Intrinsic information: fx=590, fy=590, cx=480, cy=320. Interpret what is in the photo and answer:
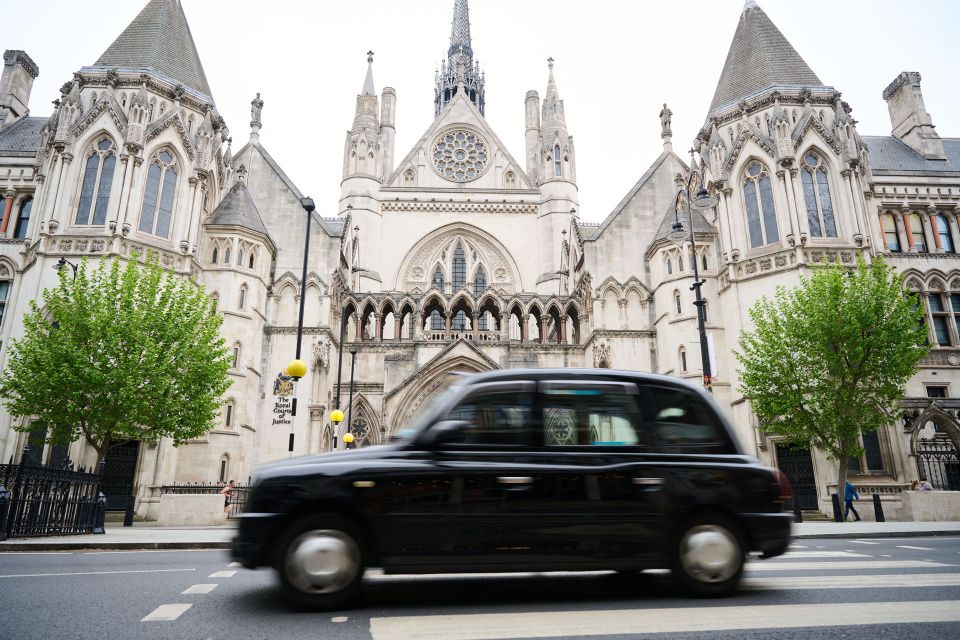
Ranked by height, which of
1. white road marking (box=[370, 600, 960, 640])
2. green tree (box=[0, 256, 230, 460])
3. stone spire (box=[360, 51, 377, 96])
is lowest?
white road marking (box=[370, 600, 960, 640])

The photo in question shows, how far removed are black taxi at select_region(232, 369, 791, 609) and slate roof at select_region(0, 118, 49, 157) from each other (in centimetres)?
3216

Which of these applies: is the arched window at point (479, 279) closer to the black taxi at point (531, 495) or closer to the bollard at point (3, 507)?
the bollard at point (3, 507)

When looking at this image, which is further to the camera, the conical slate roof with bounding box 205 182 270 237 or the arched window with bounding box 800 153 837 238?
the conical slate roof with bounding box 205 182 270 237

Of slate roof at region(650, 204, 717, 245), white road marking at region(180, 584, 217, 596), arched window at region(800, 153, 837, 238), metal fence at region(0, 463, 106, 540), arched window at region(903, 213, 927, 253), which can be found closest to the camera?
white road marking at region(180, 584, 217, 596)

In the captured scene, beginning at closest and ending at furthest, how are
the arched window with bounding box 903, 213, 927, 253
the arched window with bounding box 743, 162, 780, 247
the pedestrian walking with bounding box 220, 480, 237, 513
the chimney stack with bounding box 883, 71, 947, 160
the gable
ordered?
the pedestrian walking with bounding box 220, 480, 237, 513 < the arched window with bounding box 743, 162, 780, 247 < the arched window with bounding box 903, 213, 927, 253 < the chimney stack with bounding box 883, 71, 947, 160 < the gable

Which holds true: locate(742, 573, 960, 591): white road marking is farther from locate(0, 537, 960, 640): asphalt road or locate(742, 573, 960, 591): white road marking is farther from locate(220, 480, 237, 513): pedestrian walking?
locate(220, 480, 237, 513): pedestrian walking

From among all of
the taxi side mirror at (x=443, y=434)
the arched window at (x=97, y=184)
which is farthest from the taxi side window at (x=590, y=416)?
the arched window at (x=97, y=184)

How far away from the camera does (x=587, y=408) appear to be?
500cm

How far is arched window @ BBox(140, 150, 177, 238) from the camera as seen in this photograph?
82.2 ft

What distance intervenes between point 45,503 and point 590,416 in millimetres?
13210

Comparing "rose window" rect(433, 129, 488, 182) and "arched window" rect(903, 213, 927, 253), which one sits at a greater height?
"rose window" rect(433, 129, 488, 182)

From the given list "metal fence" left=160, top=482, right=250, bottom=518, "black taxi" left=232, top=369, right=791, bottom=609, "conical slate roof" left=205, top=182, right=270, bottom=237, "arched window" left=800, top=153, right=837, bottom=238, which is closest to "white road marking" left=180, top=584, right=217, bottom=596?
"black taxi" left=232, top=369, right=791, bottom=609

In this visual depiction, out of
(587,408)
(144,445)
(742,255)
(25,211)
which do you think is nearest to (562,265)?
(742,255)

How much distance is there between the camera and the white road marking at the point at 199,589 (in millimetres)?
5194
